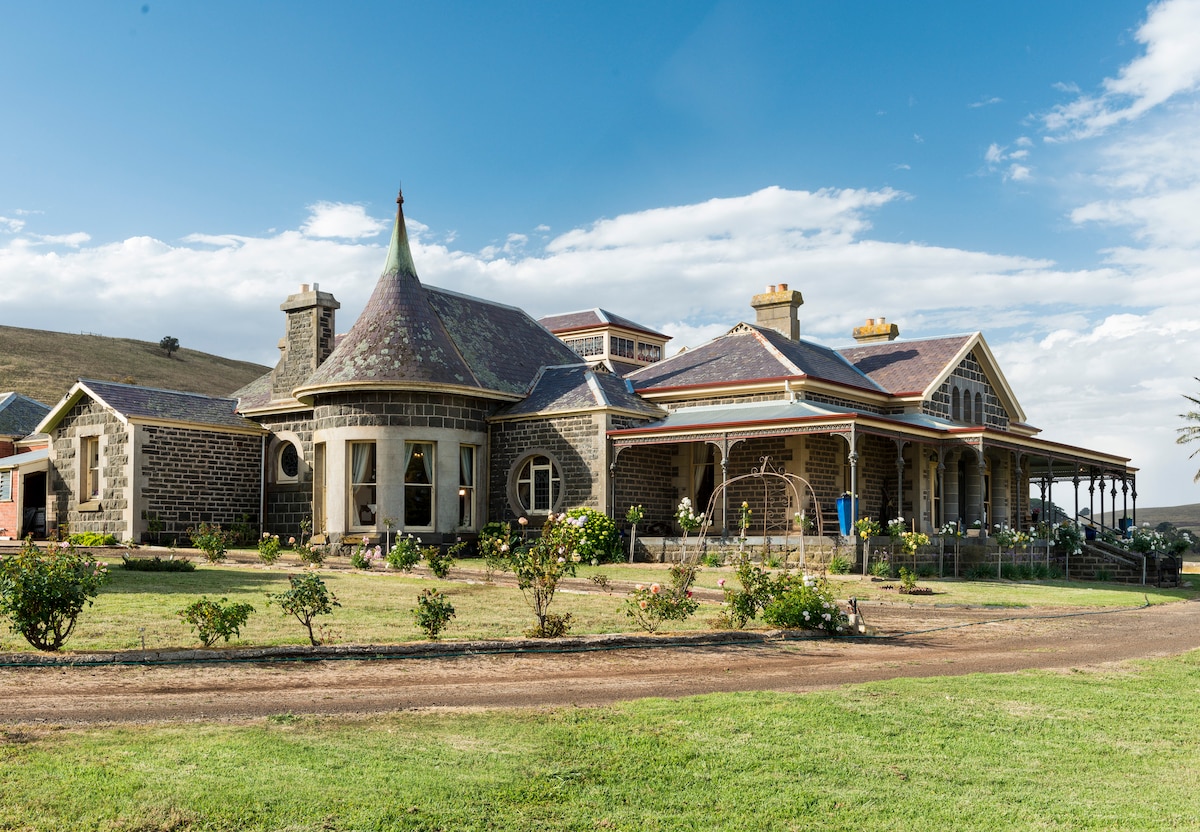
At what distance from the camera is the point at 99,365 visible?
80500 mm

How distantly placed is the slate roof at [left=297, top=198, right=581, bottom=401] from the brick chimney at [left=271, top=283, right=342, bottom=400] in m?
1.19

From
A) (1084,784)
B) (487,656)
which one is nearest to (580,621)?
(487,656)

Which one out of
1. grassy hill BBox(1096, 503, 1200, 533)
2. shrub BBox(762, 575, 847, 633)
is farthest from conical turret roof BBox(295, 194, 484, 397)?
grassy hill BBox(1096, 503, 1200, 533)

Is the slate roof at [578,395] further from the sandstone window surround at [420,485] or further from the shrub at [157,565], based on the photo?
the shrub at [157,565]

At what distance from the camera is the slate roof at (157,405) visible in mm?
29266

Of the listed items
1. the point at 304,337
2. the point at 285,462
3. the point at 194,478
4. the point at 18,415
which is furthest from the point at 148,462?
the point at 18,415

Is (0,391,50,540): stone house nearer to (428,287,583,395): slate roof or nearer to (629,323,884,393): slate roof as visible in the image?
(428,287,583,395): slate roof

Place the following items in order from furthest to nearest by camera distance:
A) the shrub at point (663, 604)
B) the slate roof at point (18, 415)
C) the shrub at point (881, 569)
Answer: the slate roof at point (18, 415) < the shrub at point (881, 569) < the shrub at point (663, 604)

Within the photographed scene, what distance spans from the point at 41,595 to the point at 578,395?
18.5m

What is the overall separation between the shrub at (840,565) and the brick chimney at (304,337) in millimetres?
15242

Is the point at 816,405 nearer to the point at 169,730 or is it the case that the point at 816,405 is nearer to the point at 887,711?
the point at 887,711

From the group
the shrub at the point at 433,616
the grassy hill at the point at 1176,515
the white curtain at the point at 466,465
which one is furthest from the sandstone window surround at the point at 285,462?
the grassy hill at the point at 1176,515

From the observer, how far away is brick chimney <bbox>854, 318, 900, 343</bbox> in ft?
127

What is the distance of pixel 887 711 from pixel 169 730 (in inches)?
214
